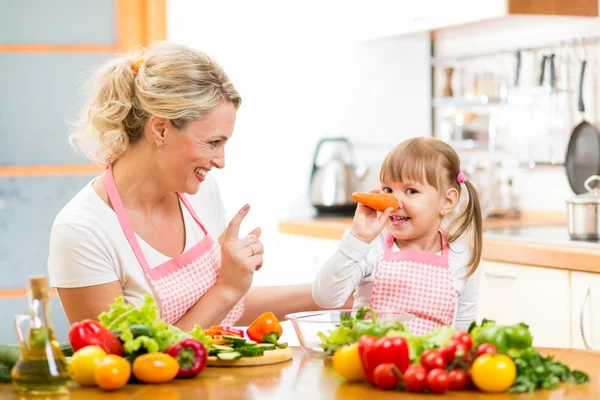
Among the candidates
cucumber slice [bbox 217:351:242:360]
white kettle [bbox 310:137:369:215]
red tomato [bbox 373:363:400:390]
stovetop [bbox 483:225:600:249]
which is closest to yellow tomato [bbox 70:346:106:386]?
cucumber slice [bbox 217:351:242:360]

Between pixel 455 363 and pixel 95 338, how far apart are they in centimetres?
58

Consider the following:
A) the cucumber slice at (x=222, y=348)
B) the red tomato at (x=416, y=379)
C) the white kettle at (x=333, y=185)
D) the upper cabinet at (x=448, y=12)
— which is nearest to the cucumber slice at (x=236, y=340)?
the cucumber slice at (x=222, y=348)

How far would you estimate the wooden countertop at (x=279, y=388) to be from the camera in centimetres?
141

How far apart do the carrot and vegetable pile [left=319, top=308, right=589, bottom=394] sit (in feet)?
1.85

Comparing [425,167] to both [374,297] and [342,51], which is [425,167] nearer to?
[374,297]

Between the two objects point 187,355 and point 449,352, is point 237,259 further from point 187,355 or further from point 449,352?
point 449,352

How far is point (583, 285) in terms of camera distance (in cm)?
281

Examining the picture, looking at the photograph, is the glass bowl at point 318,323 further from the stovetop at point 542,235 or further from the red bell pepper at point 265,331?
the stovetop at point 542,235

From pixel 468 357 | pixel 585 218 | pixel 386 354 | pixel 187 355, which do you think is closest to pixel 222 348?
pixel 187 355

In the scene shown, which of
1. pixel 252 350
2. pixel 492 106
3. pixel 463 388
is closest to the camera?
pixel 463 388

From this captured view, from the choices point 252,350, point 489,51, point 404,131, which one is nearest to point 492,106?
point 489,51

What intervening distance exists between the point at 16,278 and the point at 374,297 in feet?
8.02

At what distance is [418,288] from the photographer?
2188 mm

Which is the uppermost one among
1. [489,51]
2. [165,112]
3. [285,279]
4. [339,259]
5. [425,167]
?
[489,51]
